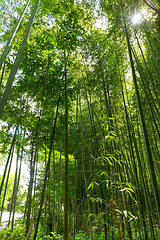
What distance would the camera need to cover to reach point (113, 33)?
400 cm

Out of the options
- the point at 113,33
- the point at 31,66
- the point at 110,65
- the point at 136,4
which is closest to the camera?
the point at 136,4

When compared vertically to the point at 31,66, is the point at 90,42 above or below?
above

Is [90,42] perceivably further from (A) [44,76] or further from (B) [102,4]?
(A) [44,76]

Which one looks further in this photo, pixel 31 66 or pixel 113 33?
pixel 113 33

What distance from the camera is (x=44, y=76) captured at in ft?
10.5

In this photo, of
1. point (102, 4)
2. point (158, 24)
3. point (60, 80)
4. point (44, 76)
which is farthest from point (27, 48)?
point (158, 24)

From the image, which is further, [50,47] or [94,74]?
[94,74]

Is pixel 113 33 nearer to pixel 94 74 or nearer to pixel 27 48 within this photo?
pixel 94 74

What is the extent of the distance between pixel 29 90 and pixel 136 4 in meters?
2.43

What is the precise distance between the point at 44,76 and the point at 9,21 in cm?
200

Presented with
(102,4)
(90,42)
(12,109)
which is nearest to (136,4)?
(102,4)

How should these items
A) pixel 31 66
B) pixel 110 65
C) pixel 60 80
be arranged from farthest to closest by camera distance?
pixel 110 65
pixel 60 80
pixel 31 66

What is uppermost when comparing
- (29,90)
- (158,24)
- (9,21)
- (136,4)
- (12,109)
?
(9,21)

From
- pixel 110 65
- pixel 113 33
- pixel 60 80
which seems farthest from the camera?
pixel 110 65
